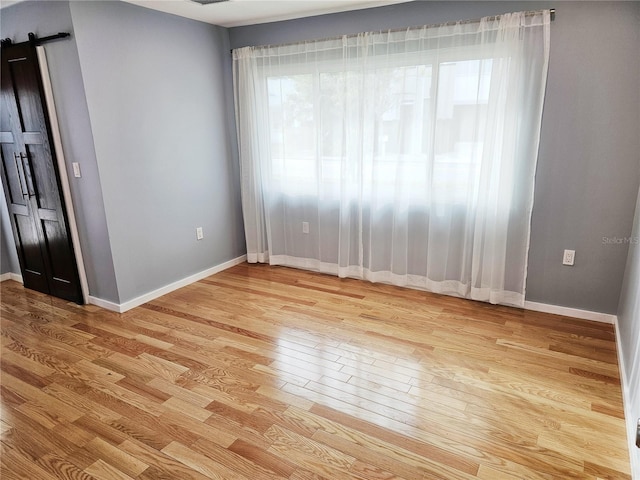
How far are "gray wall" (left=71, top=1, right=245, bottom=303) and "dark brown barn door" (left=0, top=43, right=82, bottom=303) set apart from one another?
1.56 feet

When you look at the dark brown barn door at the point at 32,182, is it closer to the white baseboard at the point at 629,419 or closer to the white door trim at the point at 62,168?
the white door trim at the point at 62,168

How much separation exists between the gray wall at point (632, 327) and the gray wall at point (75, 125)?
3456 millimetres

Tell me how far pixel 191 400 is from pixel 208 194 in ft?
7.64

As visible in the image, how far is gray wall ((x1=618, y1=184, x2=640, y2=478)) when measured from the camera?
70.5 inches

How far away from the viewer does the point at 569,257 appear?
9.73 feet

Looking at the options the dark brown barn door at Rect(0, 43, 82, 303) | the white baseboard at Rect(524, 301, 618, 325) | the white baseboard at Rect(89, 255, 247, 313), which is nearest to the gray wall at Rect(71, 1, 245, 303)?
the white baseboard at Rect(89, 255, 247, 313)

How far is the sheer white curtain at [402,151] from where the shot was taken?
9.65 feet

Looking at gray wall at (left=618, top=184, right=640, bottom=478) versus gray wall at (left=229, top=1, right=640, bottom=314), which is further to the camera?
gray wall at (left=229, top=1, right=640, bottom=314)

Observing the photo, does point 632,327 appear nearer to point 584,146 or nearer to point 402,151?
point 584,146

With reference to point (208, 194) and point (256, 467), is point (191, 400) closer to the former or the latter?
point (256, 467)

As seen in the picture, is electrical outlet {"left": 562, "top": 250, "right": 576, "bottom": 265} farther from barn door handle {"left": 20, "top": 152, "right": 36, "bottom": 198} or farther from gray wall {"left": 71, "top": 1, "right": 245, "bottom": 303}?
barn door handle {"left": 20, "top": 152, "right": 36, "bottom": 198}

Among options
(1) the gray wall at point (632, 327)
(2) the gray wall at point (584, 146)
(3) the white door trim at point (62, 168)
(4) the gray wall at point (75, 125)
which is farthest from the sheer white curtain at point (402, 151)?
(3) the white door trim at point (62, 168)

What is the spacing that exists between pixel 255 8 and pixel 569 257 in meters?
3.18

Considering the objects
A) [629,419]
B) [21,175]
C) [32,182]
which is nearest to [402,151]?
[629,419]
